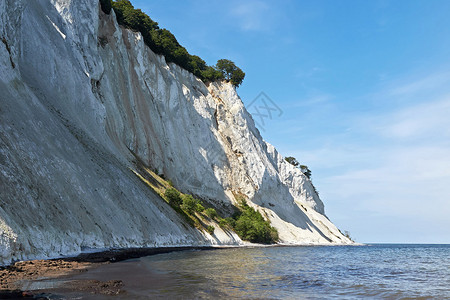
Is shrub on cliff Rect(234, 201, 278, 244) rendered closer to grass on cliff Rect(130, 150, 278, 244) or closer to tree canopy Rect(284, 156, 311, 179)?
grass on cliff Rect(130, 150, 278, 244)

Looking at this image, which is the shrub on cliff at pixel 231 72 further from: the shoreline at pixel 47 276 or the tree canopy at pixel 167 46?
the shoreline at pixel 47 276

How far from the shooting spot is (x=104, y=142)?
134 feet

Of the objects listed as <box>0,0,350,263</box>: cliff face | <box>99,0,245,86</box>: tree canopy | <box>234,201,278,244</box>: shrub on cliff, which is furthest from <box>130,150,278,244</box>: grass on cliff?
<box>99,0,245,86</box>: tree canopy

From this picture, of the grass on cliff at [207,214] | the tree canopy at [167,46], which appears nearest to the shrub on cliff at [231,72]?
the tree canopy at [167,46]

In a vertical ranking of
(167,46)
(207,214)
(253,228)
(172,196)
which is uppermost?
(167,46)

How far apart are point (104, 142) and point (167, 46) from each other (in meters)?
35.5

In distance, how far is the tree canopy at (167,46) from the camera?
63344mm

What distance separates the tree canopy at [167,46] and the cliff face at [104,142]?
2535 millimetres

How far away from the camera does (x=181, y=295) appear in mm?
11141

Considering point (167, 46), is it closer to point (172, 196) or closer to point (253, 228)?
point (172, 196)

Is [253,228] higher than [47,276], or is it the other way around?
[253,228]

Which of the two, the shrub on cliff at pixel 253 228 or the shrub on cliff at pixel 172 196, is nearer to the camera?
the shrub on cliff at pixel 172 196

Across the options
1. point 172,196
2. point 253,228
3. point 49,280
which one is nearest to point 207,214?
point 172,196

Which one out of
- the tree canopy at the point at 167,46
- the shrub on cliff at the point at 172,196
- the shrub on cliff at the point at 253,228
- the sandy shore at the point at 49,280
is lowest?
the sandy shore at the point at 49,280
